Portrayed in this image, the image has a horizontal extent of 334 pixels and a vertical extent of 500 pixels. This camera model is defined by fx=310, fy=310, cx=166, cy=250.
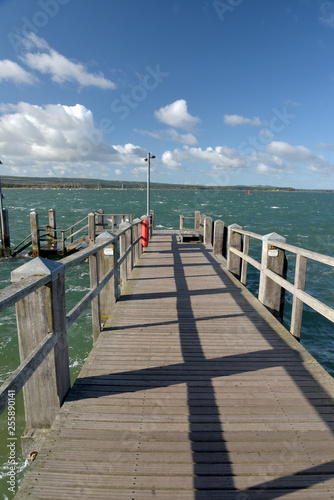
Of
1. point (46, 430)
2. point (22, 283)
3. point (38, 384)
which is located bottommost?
point (46, 430)

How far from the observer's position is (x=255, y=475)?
2.15 meters

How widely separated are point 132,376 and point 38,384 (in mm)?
1003

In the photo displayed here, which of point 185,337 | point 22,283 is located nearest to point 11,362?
point 185,337

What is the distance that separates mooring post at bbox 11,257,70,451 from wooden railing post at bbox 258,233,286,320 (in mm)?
3489

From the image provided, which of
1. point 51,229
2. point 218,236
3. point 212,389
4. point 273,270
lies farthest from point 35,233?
point 212,389

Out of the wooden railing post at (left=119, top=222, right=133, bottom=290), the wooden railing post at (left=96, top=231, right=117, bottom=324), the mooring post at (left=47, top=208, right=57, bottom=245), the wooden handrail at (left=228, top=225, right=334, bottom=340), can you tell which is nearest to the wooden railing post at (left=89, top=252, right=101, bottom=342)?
the wooden railing post at (left=96, top=231, right=117, bottom=324)

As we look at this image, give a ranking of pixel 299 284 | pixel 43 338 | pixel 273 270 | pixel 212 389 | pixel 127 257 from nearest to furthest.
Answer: pixel 43 338
pixel 212 389
pixel 299 284
pixel 273 270
pixel 127 257

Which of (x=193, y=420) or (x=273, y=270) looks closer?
(x=193, y=420)

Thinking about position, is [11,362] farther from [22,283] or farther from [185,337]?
[22,283]

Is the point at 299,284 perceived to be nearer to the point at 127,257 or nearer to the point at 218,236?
the point at 127,257

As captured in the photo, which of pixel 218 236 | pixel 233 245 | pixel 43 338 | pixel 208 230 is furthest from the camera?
pixel 208 230

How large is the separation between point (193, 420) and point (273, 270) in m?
3.11

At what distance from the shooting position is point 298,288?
13.1 ft

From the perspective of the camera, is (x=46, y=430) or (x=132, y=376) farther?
(x=132, y=376)
